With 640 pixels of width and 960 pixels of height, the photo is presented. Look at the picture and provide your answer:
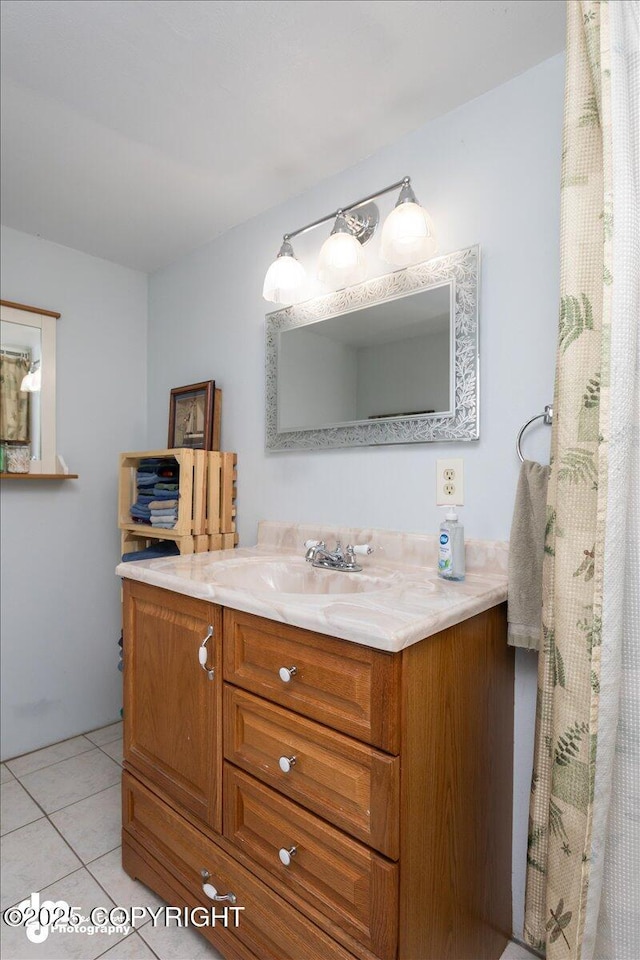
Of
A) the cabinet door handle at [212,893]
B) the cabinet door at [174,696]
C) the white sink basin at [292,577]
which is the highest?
the white sink basin at [292,577]

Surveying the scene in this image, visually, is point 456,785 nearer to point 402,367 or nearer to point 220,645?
point 220,645

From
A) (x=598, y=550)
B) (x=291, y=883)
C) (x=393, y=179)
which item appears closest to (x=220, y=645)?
(x=291, y=883)

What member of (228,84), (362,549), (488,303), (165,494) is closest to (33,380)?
(165,494)

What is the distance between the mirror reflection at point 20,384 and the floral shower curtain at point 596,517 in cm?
208

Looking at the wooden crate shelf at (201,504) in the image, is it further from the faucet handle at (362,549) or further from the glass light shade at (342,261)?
the glass light shade at (342,261)

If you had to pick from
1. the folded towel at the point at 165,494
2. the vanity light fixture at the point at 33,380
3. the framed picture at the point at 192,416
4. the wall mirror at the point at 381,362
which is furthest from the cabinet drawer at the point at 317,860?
the vanity light fixture at the point at 33,380

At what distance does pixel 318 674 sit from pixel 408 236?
43.6 inches

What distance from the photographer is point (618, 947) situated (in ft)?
3.05

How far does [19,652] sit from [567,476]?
7.40 ft

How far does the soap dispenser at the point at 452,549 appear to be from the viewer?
127 cm

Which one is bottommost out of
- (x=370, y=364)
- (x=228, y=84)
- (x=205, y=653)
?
(x=205, y=653)

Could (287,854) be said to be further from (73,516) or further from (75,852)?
(73,516)

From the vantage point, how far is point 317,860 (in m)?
0.98

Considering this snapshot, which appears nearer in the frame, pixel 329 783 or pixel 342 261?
pixel 329 783
